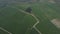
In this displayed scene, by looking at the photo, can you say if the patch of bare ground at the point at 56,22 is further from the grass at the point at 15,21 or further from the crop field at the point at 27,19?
the grass at the point at 15,21

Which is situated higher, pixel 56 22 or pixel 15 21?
pixel 56 22

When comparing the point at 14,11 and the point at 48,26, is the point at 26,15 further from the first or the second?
the point at 48,26

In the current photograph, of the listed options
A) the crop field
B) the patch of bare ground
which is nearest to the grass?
the crop field

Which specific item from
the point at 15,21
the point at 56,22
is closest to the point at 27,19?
the point at 15,21

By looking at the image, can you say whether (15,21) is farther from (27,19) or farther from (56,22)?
(56,22)

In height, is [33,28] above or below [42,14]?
below

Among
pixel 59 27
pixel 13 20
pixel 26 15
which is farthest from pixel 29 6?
pixel 59 27

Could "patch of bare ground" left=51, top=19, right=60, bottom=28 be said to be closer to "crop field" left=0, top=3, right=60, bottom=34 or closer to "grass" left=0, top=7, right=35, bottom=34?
"crop field" left=0, top=3, right=60, bottom=34

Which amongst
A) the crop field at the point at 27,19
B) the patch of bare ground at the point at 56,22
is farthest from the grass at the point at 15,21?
the patch of bare ground at the point at 56,22
